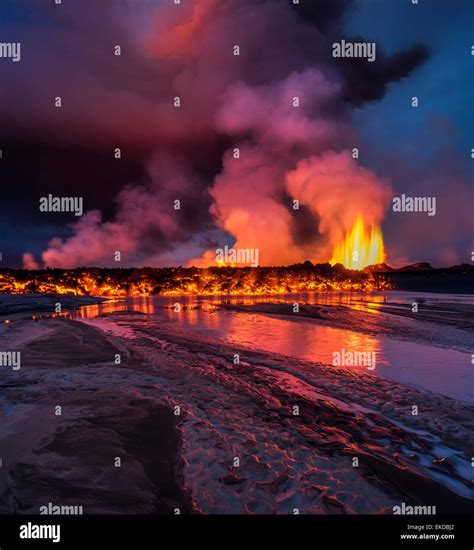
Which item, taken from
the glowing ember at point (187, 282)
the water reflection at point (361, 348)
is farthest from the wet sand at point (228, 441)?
the glowing ember at point (187, 282)

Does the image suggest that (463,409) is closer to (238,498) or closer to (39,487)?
(238,498)

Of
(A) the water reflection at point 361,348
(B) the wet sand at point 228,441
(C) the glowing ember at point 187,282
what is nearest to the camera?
(B) the wet sand at point 228,441

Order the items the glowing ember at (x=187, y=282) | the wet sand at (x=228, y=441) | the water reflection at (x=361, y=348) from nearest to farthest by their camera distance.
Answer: the wet sand at (x=228, y=441) → the water reflection at (x=361, y=348) → the glowing ember at (x=187, y=282)

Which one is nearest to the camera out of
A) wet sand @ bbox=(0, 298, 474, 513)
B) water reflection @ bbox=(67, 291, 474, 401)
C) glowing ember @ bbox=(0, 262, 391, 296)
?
wet sand @ bbox=(0, 298, 474, 513)

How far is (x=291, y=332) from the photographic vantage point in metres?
15.4

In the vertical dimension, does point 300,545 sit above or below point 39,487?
below

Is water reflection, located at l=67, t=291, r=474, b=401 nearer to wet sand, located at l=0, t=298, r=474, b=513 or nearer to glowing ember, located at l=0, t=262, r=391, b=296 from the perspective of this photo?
wet sand, located at l=0, t=298, r=474, b=513

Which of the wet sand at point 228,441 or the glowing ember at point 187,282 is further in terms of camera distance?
the glowing ember at point 187,282

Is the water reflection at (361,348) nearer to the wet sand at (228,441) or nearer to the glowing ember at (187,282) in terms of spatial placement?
the wet sand at (228,441)

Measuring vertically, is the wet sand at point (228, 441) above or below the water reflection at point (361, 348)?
above

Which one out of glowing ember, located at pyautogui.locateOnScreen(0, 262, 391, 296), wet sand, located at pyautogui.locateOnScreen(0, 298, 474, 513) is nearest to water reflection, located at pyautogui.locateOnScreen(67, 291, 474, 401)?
wet sand, located at pyautogui.locateOnScreen(0, 298, 474, 513)

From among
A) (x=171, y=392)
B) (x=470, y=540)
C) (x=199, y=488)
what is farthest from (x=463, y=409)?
(x=171, y=392)

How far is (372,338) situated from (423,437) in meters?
9.13

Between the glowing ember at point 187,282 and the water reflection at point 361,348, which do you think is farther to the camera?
the glowing ember at point 187,282
